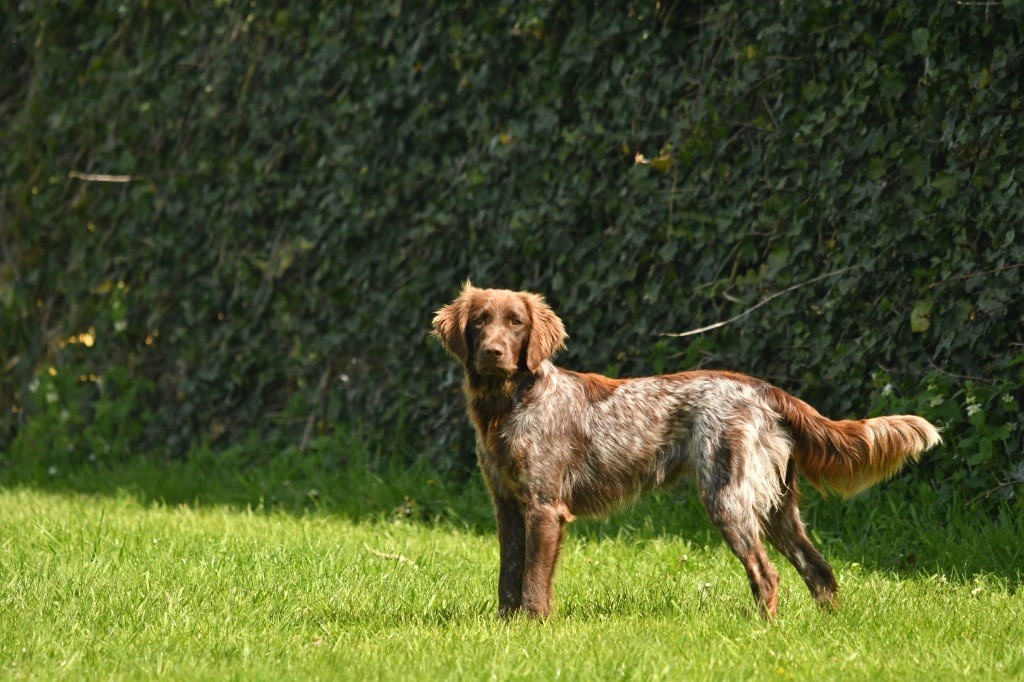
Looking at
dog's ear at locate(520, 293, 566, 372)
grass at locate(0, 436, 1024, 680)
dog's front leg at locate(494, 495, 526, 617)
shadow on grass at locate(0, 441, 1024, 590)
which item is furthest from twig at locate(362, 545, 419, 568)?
dog's ear at locate(520, 293, 566, 372)

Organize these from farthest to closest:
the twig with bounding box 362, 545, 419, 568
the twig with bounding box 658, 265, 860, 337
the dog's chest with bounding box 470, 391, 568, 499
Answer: the twig with bounding box 658, 265, 860, 337 → the twig with bounding box 362, 545, 419, 568 → the dog's chest with bounding box 470, 391, 568, 499

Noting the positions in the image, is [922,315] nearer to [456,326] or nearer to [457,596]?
[456,326]

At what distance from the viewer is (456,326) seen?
17.7 ft

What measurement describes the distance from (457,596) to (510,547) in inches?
13.4

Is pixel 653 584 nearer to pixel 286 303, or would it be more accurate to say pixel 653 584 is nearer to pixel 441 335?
pixel 441 335

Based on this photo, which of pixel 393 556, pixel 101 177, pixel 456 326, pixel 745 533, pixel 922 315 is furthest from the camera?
pixel 101 177

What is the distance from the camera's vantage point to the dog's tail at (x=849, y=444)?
16.4 feet

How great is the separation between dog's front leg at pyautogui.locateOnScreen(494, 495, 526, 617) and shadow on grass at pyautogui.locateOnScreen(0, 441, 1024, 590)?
0.70 meters

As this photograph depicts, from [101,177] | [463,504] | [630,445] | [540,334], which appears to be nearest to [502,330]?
[540,334]

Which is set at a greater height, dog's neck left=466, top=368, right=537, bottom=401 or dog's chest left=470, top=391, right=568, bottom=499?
dog's neck left=466, top=368, right=537, bottom=401

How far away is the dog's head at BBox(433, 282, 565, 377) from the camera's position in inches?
207

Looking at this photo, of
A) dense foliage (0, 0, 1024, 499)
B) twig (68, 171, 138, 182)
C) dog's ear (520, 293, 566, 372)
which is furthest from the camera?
twig (68, 171, 138, 182)

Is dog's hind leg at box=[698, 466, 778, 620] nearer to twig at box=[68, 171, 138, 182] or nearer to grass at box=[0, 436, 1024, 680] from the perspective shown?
grass at box=[0, 436, 1024, 680]

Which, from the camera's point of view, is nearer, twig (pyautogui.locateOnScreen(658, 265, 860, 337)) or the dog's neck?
the dog's neck
